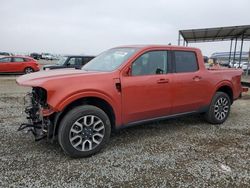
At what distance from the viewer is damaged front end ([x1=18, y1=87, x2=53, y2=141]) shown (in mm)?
3379

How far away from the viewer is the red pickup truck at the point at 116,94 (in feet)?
10.9

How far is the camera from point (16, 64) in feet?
53.9

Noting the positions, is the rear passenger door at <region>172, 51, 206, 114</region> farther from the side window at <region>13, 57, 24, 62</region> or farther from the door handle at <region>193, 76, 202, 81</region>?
the side window at <region>13, 57, 24, 62</region>

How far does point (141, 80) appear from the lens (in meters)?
3.90

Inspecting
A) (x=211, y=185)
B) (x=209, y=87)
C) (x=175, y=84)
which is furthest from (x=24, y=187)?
(x=209, y=87)

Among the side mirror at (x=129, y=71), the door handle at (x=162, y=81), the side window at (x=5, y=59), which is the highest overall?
the side mirror at (x=129, y=71)

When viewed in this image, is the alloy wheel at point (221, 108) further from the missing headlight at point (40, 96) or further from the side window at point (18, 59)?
the side window at point (18, 59)

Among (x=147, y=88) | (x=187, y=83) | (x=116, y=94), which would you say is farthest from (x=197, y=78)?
(x=116, y=94)

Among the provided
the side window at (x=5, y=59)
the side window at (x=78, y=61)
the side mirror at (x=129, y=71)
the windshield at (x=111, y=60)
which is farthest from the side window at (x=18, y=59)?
the side mirror at (x=129, y=71)

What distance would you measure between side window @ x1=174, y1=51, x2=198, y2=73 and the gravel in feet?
4.15

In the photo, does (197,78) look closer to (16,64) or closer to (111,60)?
(111,60)

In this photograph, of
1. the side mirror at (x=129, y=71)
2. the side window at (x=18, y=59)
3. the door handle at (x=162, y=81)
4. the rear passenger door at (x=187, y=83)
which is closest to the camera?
the side mirror at (x=129, y=71)

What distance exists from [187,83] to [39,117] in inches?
108

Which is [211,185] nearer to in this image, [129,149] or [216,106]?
[129,149]
